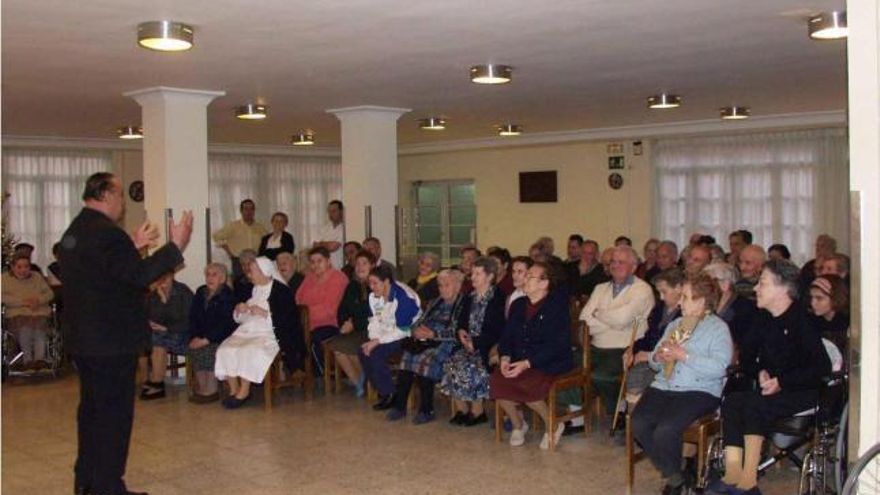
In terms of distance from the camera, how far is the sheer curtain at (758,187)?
11.6 m

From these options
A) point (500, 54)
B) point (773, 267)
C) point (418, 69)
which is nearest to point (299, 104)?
point (418, 69)

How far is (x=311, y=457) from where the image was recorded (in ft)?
19.4

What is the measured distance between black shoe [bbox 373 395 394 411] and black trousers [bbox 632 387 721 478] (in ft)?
8.39

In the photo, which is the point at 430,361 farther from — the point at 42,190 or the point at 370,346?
the point at 42,190

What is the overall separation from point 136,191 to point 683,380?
36.9 feet

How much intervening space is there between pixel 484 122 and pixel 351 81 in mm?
3919

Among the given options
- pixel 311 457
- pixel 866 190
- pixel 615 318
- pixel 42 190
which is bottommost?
pixel 311 457

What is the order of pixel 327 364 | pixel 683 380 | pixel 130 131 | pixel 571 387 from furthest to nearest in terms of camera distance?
pixel 130 131 < pixel 327 364 < pixel 571 387 < pixel 683 380

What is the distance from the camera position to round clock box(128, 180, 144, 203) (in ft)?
47.7

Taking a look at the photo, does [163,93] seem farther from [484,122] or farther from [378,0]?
[484,122]

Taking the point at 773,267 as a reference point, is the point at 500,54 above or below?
above

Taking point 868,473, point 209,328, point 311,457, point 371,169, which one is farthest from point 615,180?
point 868,473

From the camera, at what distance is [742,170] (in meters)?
12.2

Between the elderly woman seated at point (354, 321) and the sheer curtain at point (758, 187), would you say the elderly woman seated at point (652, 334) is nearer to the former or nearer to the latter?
the elderly woman seated at point (354, 321)
